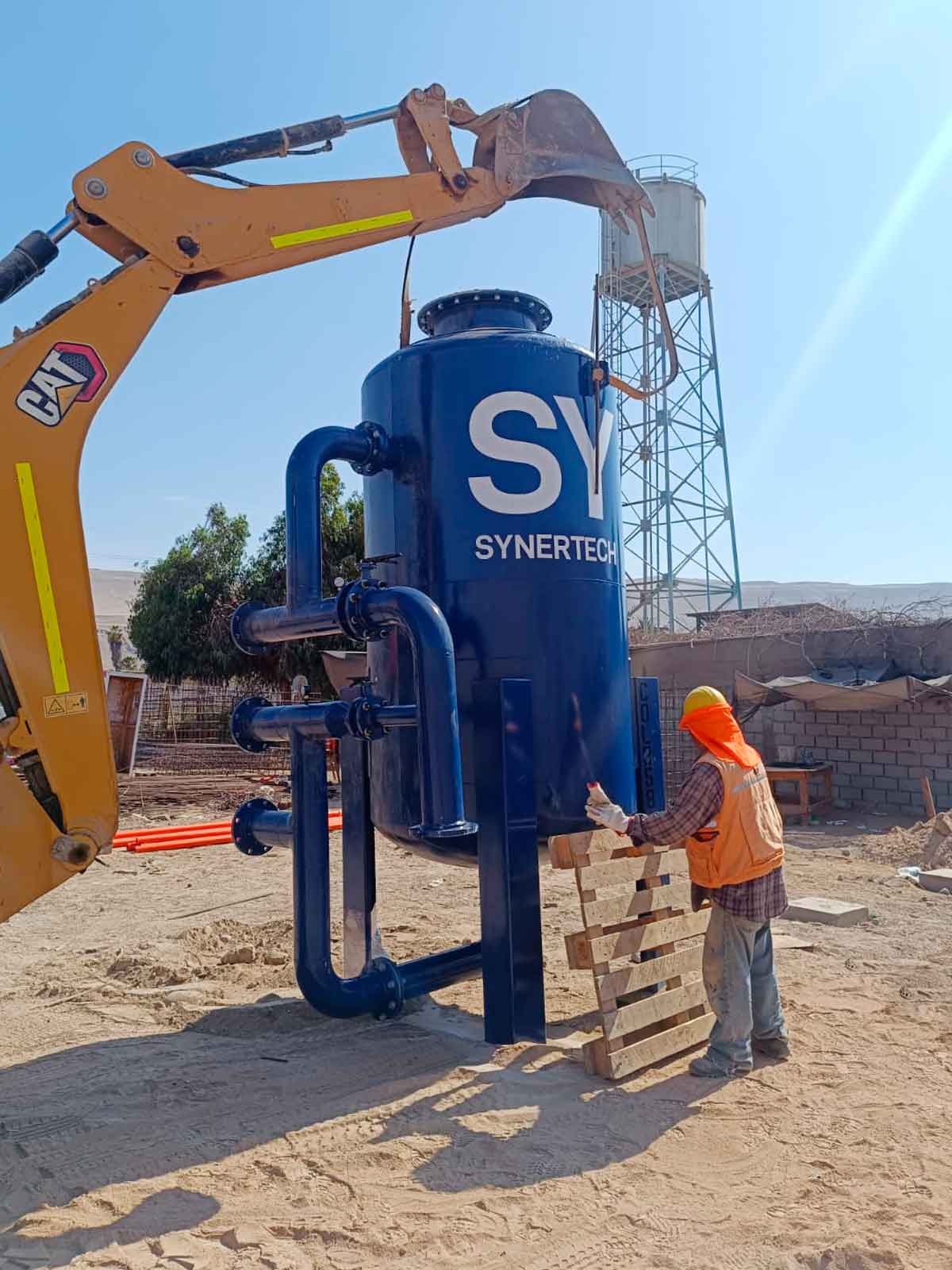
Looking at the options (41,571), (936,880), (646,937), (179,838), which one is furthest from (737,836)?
(179,838)

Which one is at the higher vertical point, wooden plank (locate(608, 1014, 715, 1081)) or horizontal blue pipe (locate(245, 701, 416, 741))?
horizontal blue pipe (locate(245, 701, 416, 741))

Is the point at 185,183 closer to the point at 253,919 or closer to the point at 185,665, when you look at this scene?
the point at 253,919

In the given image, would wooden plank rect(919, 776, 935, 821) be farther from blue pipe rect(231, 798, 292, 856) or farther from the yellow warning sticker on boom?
the yellow warning sticker on boom

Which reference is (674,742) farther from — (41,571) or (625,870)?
(41,571)

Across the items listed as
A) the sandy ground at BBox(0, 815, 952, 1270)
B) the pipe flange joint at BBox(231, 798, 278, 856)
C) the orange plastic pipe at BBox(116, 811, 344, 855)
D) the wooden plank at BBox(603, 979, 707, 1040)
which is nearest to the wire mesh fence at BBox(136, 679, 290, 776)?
the orange plastic pipe at BBox(116, 811, 344, 855)

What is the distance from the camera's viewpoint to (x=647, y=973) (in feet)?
16.0

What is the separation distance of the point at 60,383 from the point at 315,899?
2.58 metres

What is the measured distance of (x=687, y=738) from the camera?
15.1 meters

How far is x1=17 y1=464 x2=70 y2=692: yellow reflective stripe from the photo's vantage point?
3539mm

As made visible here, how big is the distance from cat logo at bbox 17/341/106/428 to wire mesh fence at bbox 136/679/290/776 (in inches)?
565

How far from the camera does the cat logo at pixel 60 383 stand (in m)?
3.61

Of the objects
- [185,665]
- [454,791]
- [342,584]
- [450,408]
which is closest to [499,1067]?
[454,791]

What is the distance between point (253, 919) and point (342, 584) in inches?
167

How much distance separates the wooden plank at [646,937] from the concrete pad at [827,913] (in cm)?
270
